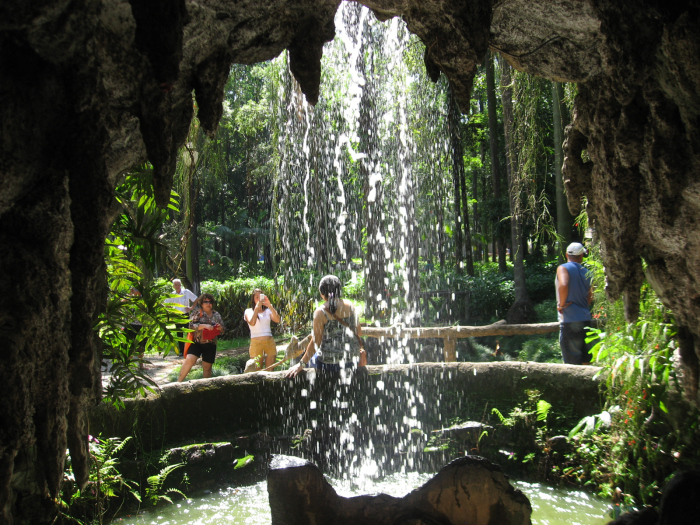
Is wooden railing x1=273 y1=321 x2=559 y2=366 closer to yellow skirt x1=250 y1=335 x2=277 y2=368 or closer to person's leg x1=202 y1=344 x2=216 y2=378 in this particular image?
yellow skirt x1=250 y1=335 x2=277 y2=368

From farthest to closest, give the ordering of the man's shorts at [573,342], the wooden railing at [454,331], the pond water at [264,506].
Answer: the wooden railing at [454,331] < the man's shorts at [573,342] < the pond water at [264,506]

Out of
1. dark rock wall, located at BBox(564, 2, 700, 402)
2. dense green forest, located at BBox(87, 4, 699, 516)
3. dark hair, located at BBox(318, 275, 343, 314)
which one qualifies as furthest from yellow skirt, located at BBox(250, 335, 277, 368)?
dark rock wall, located at BBox(564, 2, 700, 402)

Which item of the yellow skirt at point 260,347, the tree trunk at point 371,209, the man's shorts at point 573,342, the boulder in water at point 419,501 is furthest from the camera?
the tree trunk at point 371,209

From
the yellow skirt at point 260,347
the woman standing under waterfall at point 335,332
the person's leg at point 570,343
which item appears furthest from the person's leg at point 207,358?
the person's leg at point 570,343

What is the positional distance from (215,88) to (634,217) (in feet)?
8.42

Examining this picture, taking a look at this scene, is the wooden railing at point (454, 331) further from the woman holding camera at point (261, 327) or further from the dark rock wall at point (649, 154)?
the dark rock wall at point (649, 154)

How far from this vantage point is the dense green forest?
12.1 feet

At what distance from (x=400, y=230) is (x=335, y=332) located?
5897 mm

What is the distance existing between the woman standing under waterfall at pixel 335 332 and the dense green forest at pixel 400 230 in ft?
4.89

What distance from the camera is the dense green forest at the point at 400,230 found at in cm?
367

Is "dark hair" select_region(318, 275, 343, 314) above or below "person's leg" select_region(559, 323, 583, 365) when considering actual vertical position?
above

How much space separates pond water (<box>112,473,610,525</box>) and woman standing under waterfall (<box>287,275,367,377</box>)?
1.16 meters

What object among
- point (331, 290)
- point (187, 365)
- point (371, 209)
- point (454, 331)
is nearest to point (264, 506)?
point (331, 290)

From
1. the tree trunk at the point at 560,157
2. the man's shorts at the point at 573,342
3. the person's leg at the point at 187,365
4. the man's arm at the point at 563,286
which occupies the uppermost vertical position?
the tree trunk at the point at 560,157
